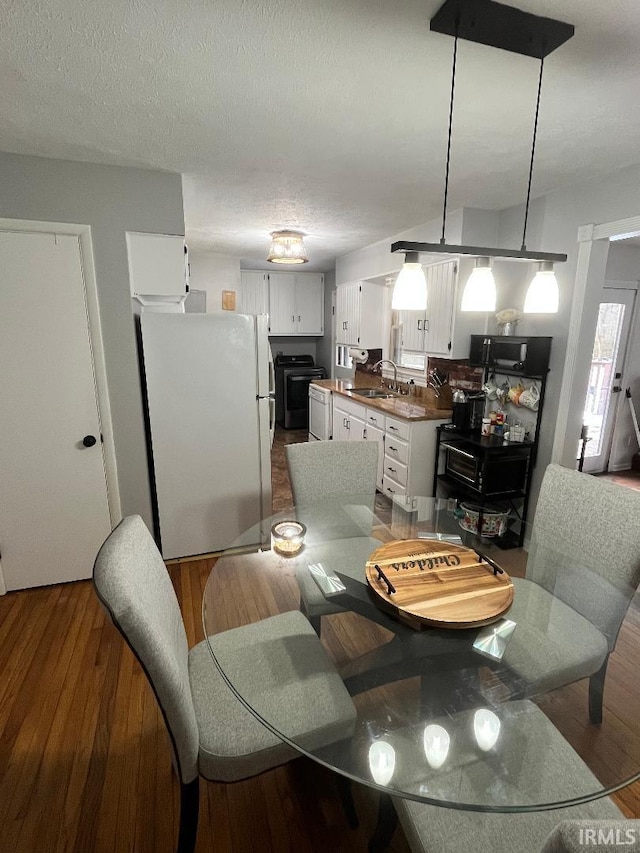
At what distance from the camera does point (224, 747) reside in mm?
1142

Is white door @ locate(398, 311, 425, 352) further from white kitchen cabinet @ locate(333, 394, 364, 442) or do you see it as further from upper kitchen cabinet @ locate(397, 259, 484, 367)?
white kitchen cabinet @ locate(333, 394, 364, 442)

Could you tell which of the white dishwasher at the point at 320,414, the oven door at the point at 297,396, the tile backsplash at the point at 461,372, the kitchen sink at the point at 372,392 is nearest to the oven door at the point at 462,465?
the tile backsplash at the point at 461,372

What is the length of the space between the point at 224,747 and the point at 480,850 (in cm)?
66

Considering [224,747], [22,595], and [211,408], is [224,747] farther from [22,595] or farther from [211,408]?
[22,595]

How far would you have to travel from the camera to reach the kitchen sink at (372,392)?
15.2ft

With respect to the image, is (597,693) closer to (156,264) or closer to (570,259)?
(570,259)

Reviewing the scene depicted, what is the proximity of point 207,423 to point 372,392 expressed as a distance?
7.84 ft

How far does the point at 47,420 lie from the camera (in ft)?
8.08

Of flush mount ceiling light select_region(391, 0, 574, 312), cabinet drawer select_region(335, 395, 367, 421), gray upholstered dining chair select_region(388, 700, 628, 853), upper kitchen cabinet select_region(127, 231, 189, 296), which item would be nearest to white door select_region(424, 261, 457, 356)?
cabinet drawer select_region(335, 395, 367, 421)

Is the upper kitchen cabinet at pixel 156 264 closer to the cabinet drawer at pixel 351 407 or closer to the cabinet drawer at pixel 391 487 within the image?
the cabinet drawer at pixel 351 407

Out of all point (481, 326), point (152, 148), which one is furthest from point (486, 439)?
point (152, 148)

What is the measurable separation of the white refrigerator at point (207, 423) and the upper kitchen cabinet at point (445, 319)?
4.90 ft

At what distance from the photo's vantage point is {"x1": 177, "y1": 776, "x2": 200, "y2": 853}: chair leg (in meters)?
1.15

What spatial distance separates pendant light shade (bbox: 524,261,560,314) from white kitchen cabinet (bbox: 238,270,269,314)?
4.75 meters
